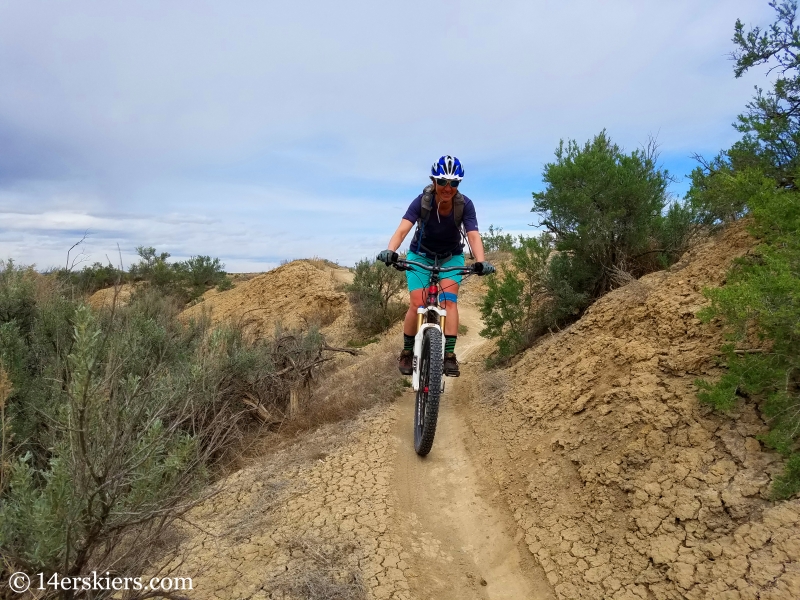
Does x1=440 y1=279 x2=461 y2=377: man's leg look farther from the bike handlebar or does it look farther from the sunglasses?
the sunglasses

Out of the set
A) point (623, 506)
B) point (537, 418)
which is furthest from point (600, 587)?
point (537, 418)

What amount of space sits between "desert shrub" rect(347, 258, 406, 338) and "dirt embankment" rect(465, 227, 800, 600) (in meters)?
8.45

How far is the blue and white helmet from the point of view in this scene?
4734 millimetres

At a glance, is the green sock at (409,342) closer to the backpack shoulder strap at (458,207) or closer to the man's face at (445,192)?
the backpack shoulder strap at (458,207)

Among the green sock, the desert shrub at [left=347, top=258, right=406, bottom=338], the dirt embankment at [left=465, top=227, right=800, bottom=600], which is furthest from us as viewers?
the desert shrub at [left=347, top=258, right=406, bottom=338]

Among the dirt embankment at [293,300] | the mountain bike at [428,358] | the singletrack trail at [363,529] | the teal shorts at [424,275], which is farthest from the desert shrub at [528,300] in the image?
the dirt embankment at [293,300]

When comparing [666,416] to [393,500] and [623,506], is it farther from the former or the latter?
[393,500]

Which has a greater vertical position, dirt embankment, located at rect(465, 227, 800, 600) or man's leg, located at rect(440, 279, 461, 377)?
man's leg, located at rect(440, 279, 461, 377)

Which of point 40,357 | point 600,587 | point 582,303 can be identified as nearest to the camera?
point 600,587

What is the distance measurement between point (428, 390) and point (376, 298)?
9.52 metres

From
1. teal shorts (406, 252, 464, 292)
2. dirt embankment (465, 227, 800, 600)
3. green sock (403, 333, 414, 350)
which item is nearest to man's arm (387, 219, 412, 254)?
teal shorts (406, 252, 464, 292)

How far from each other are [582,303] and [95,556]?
5.66 meters

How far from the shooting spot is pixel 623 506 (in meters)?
3.10

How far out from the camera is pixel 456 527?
3.65m
